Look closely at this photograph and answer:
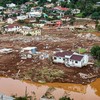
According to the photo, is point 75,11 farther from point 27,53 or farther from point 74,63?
point 74,63

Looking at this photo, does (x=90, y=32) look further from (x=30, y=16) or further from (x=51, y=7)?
(x=51, y=7)

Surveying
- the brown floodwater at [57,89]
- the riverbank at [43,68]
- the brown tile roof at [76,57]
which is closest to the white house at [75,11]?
the riverbank at [43,68]

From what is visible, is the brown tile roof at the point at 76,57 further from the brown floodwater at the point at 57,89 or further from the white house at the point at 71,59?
the brown floodwater at the point at 57,89

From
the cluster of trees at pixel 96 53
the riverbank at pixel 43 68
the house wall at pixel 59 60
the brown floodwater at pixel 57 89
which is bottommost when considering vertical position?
the brown floodwater at pixel 57 89

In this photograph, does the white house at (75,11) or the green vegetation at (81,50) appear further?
the white house at (75,11)

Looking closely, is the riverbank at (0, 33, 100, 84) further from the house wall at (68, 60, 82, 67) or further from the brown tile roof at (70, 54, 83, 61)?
the brown tile roof at (70, 54, 83, 61)

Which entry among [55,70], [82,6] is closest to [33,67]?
[55,70]

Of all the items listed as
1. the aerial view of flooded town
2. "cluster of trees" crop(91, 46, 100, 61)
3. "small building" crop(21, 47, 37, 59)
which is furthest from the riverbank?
"cluster of trees" crop(91, 46, 100, 61)
